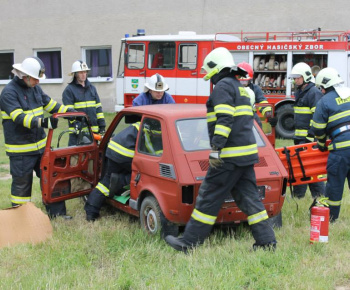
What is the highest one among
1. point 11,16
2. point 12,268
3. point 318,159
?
point 11,16

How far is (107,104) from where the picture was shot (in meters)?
18.7

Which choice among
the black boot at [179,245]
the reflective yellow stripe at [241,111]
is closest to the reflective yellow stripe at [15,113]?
the black boot at [179,245]

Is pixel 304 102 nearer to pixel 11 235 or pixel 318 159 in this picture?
pixel 318 159

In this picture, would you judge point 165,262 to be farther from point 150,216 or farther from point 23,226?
point 23,226

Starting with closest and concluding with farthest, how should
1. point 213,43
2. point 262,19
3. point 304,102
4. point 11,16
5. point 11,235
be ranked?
point 11,235 < point 304,102 < point 213,43 < point 262,19 < point 11,16

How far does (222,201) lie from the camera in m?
4.52

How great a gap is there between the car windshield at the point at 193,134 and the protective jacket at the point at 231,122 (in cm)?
46

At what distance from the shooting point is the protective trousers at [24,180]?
19.3 feet

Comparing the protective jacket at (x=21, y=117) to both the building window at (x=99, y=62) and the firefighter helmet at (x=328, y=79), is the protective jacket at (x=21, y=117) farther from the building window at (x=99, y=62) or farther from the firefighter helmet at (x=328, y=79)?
the building window at (x=99, y=62)

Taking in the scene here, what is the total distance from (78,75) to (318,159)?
3.50 metres

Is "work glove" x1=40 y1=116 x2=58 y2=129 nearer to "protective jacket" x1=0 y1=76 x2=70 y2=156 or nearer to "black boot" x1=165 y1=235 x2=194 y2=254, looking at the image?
"protective jacket" x1=0 y1=76 x2=70 y2=156

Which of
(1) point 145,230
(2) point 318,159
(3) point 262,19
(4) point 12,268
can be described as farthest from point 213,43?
(4) point 12,268

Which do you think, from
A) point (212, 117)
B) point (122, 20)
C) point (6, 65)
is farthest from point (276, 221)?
point (6, 65)

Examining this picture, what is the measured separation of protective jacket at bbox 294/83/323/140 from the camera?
7219 mm
